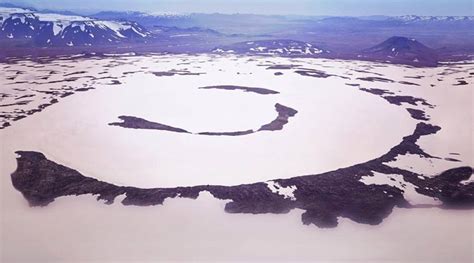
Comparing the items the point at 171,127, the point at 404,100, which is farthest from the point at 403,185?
the point at 404,100

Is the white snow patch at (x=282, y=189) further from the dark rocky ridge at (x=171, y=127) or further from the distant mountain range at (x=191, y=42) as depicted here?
the distant mountain range at (x=191, y=42)

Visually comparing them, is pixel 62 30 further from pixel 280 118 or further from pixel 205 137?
pixel 205 137

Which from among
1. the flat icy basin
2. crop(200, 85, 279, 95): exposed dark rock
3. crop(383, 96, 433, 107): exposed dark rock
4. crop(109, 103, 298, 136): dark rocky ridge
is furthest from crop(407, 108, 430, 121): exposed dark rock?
crop(200, 85, 279, 95): exposed dark rock

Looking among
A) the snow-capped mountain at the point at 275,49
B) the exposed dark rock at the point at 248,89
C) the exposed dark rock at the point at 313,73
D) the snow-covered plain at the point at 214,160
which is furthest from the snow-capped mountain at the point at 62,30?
the exposed dark rock at the point at 248,89

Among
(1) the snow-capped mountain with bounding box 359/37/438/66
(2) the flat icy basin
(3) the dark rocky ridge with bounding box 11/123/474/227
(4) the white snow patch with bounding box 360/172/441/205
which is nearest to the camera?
(3) the dark rocky ridge with bounding box 11/123/474/227

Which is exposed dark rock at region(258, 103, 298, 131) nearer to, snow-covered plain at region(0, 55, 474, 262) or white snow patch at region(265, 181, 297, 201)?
snow-covered plain at region(0, 55, 474, 262)

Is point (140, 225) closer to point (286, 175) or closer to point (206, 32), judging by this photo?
point (286, 175)
